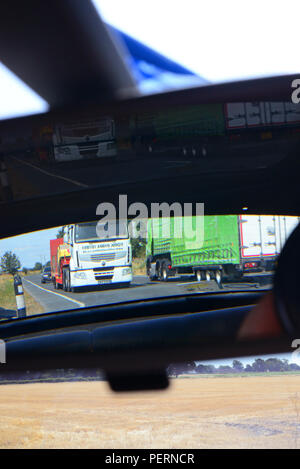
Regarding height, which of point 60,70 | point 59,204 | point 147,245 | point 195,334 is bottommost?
point 195,334

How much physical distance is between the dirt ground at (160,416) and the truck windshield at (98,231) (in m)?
1.04

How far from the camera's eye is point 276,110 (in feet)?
5.58

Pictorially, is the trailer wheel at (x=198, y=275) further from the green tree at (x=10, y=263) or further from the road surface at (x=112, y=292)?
the green tree at (x=10, y=263)

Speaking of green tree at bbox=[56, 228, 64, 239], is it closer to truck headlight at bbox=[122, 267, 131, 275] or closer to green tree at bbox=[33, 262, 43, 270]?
green tree at bbox=[33, 262, 43, 270]

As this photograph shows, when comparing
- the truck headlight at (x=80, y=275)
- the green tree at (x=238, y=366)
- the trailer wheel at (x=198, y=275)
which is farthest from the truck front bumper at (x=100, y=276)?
the green tree at (x=238, y=366)

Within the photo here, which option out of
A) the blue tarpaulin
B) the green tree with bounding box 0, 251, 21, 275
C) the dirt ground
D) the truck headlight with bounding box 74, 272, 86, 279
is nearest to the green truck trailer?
the truck headlight with bounding box 74, 272, 86, 279

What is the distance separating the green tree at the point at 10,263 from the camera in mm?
1966

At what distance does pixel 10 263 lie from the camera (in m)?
2.01

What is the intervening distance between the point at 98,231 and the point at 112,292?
27 centimetres

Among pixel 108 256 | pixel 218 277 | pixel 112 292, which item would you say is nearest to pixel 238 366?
pixel 218 277

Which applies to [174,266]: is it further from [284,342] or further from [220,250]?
[284,342]

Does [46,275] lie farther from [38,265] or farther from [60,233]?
[60,233]
